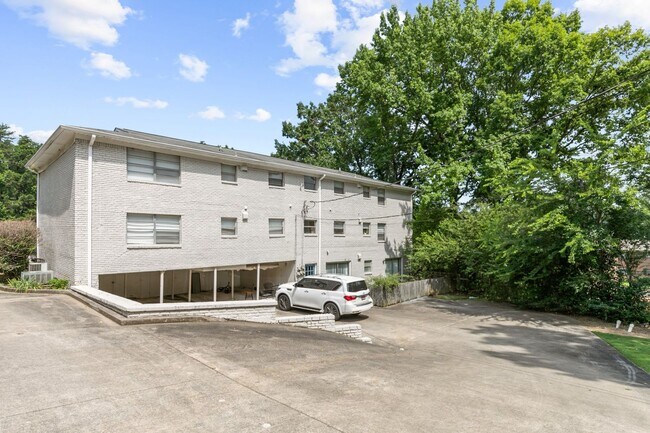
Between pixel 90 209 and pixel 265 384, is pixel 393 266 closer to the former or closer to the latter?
pixel 90 209

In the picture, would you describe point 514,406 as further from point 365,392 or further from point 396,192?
point 396,192

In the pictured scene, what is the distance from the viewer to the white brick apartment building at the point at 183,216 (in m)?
13.5

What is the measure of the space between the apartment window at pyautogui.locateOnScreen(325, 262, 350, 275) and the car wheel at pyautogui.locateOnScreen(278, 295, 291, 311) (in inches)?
247

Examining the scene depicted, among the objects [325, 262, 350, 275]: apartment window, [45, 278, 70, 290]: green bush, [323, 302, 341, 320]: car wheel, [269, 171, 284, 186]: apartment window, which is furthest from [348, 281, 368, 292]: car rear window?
[45, 278, 70, 290]: green bush

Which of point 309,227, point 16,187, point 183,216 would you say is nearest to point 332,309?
point 309,227

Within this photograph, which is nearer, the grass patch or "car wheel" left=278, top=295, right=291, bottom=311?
the grass patch

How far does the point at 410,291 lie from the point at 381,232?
6.09m

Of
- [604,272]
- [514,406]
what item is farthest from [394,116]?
[514,406]

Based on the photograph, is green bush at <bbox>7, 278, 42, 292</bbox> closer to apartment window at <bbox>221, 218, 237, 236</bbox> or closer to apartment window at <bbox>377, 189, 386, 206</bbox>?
apartment window at <bbox>221, 218, 237, 236</bbox>

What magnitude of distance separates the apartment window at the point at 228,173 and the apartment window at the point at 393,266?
45.7 feet

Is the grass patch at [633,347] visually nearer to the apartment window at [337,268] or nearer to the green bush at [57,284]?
the apartment window at [337,268]

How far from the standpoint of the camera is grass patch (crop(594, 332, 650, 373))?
35.3 feet

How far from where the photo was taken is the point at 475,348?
12.0 m

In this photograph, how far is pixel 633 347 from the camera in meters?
12.5
